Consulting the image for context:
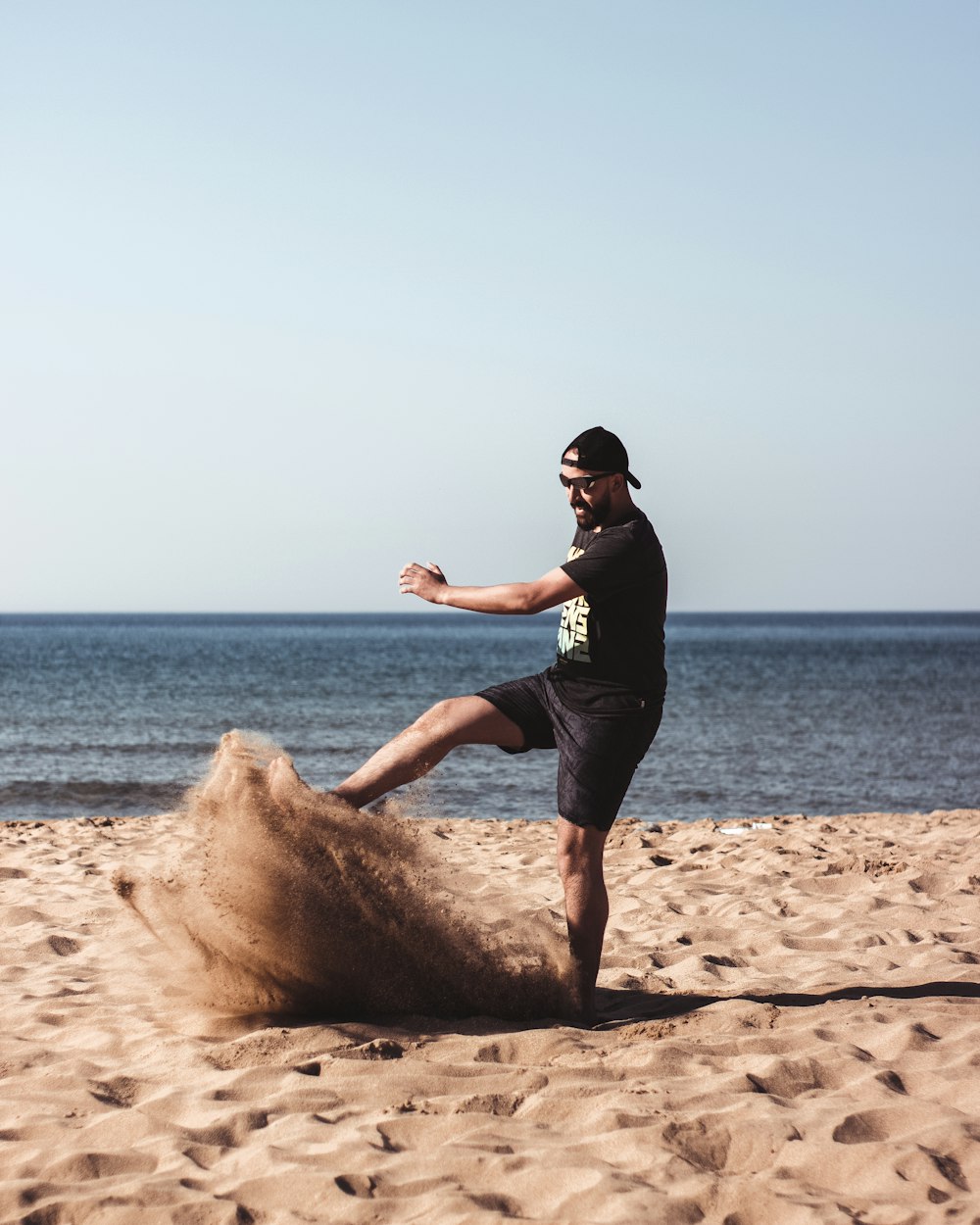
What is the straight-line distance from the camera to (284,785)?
432 cm

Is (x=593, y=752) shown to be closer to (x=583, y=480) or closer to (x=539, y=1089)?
(x=583, y=480)

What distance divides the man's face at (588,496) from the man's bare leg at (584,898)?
47.9 inches

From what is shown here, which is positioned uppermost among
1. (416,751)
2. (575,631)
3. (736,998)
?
(575,631)

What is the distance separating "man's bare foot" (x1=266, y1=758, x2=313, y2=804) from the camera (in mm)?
4316

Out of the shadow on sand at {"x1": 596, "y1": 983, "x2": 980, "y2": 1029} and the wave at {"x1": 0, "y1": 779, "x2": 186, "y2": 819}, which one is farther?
the wave at {"x1": 0, "y1": 779, "x2": 186, "y2": 819}

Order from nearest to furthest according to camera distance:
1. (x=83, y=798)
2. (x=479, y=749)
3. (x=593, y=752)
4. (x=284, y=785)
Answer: (x=284, y=785) → (x=593, y=752) → (x=83, y=798) → (x=479, y=749)

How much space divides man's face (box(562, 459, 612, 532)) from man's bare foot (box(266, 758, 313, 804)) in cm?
153

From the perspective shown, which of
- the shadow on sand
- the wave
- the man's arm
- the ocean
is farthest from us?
the ocean

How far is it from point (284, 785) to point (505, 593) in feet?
3.64

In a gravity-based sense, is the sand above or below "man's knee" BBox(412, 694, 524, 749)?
below

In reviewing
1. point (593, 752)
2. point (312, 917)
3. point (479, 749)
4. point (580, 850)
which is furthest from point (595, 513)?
point (479, 749)

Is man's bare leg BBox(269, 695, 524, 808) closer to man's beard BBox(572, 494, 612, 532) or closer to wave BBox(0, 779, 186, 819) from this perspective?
man's beard BBox(572, 494, 612, 532)

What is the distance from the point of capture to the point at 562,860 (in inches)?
179

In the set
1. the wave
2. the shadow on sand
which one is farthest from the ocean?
the shadow on sand
